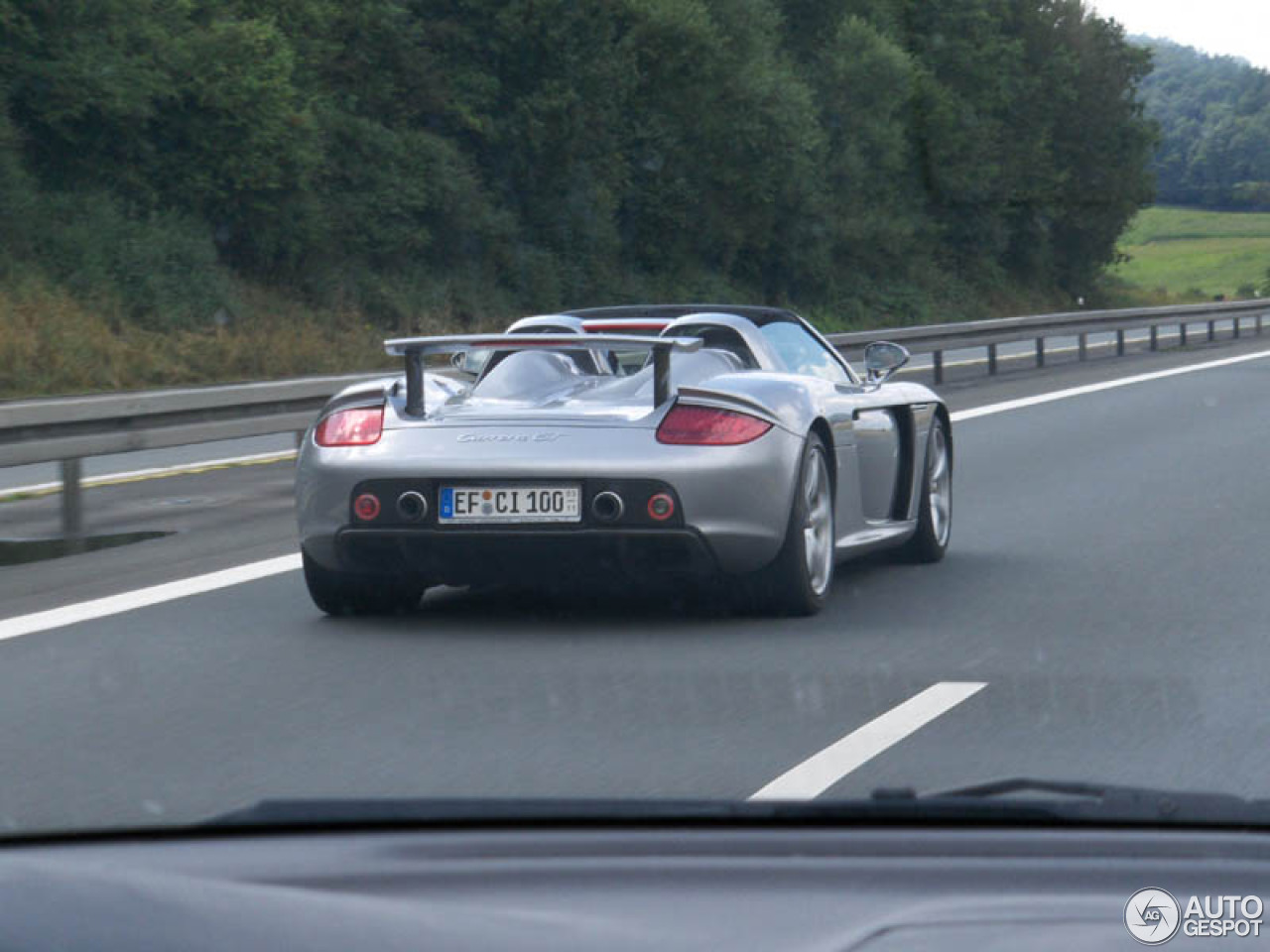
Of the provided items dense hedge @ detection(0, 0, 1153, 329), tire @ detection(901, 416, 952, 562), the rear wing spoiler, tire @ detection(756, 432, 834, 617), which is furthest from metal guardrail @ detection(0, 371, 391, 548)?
dense hedge @ detection(0, 0, 1153, 329)

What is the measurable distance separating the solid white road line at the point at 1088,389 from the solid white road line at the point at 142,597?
1095 cm

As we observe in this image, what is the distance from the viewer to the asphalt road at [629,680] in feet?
19.0

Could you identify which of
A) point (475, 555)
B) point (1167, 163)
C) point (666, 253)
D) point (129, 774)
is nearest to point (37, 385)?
point (475, 555)

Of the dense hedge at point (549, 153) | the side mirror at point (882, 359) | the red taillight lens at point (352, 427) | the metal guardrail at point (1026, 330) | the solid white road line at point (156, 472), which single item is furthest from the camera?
the dense hedge at point (549, 153)

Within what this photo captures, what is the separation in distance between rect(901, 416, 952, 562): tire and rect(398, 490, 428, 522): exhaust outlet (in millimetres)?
2933

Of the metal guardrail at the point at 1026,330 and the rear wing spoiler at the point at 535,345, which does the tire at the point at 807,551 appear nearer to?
the rear wing spoiler at the point at 535,345

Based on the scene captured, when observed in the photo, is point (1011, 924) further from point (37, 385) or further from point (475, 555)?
point (37, 385)

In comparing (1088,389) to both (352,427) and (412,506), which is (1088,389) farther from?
(412,506)

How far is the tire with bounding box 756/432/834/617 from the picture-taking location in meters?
8.42

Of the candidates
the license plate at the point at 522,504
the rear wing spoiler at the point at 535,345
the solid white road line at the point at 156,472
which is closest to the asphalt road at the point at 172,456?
the solid white road line at the point at 156,472

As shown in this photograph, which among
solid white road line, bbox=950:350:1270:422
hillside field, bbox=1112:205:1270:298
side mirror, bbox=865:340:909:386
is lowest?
hillside field, bbox=1112:205:1270:298

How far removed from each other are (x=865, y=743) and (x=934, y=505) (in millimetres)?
4432

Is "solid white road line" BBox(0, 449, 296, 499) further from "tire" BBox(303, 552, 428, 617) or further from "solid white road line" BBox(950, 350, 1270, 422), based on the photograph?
"solid white road line" BBox(950, 350, 1270, 422)

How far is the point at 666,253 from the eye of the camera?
56.6 m
